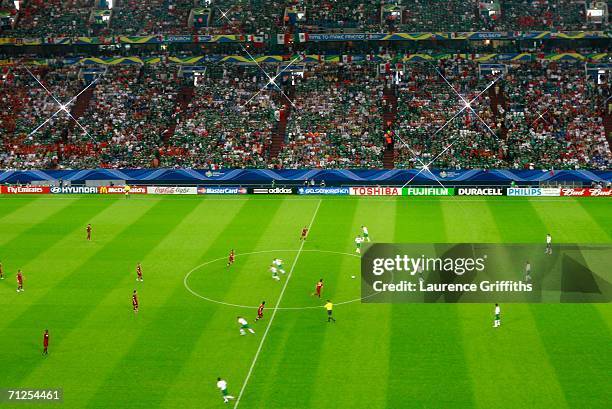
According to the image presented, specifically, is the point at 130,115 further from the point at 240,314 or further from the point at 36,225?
the point at 240,314

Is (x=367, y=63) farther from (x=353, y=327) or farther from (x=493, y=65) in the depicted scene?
(x=353, y=327)

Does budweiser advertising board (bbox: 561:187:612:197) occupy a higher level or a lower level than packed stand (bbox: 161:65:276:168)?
lower

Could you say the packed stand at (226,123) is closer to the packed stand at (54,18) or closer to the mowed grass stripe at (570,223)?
the packed stand at (54,18)

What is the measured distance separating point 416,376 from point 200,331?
40.6 feet

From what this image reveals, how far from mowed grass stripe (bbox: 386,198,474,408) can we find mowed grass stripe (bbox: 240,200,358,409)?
306cm

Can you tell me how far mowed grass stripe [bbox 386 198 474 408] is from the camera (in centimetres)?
3928

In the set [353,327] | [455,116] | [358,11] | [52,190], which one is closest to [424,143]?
[455,116]

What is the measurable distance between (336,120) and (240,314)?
45724 mm

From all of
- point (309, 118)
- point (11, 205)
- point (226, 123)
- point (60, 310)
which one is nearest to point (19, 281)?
point (60, 310)

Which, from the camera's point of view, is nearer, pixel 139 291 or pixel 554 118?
pixel 139 291

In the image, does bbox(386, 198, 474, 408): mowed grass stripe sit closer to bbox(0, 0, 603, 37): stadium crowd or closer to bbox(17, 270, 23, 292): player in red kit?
bbox(17, 270, 23, 292): player in red kit

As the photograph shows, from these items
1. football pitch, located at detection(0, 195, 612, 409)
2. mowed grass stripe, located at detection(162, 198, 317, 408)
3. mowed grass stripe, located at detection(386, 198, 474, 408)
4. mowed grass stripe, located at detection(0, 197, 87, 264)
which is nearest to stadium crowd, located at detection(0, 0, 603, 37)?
mowed grass stripe, located at detection(0, 197, 87, 264)

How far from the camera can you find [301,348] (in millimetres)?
44875

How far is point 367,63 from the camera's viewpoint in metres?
100
